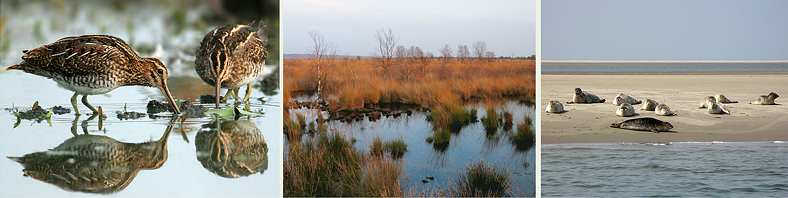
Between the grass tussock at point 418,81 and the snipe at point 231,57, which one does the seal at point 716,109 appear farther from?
the snipe at point 231,57

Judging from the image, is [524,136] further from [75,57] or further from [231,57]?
[75,57]

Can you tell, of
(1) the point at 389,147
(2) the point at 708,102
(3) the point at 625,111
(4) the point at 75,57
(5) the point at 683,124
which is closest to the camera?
(4) the point at 75,57

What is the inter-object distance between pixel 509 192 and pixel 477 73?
102 centimetres

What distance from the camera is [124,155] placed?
285 centimetres

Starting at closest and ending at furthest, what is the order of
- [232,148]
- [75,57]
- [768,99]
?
[232,148], [75,57], [768,99]

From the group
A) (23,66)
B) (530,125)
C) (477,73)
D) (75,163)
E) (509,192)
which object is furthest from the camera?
(477,73)

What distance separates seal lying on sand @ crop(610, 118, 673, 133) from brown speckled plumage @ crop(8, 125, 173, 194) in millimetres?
6588

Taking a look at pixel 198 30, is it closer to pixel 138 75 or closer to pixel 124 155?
pixel 138 75

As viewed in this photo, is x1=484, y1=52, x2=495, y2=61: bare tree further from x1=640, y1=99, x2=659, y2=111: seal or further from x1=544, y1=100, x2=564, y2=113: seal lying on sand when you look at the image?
x1=640, y1=99, x2=659, y2=111: seal

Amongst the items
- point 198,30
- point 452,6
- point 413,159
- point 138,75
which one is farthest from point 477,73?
point 138,75

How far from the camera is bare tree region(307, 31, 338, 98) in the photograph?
3824 mm

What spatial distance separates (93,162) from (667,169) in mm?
5384

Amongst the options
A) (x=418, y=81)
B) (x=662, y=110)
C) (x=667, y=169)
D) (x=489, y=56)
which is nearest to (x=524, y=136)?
(x=489, y=56)

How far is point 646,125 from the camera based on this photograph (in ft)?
24.2
